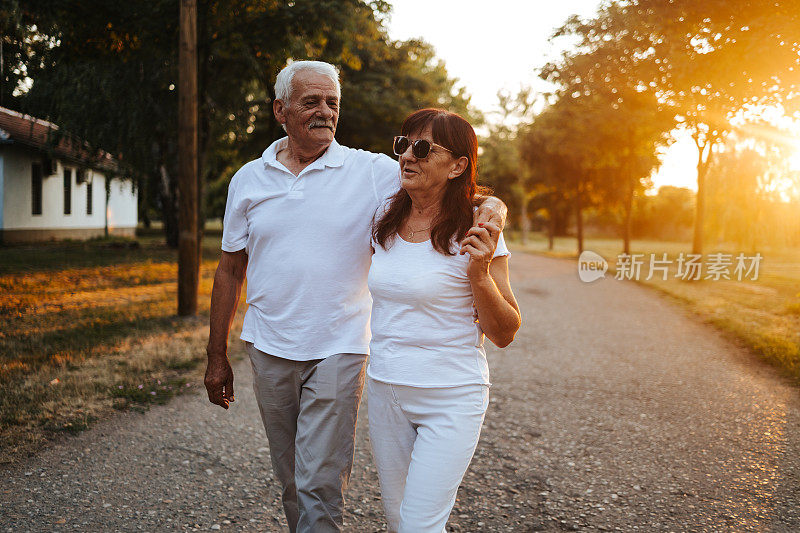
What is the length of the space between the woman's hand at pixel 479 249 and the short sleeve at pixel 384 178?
662 millimetres

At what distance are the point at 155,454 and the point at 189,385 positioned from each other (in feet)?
6.12

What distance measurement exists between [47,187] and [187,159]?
20.0 m

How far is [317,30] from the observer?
38.9 feet

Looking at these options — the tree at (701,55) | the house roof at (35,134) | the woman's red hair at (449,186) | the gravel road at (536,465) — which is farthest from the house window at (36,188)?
the woman's red hair at (449,186)

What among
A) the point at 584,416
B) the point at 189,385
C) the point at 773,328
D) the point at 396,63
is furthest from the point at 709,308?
the point at 396,63

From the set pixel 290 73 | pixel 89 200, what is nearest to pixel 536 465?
pixel 290 73

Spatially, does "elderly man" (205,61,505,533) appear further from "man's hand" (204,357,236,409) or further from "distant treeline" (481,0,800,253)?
"distant treeline" (481,0,800,253)

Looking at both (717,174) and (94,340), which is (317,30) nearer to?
(94,340)

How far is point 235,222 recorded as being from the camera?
2930 mm

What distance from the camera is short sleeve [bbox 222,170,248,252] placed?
2.91m

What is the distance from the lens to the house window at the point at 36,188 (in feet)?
81.8

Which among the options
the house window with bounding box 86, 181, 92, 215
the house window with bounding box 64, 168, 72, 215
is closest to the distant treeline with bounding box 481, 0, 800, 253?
the house window with bounding box 64, 168, 72, 215

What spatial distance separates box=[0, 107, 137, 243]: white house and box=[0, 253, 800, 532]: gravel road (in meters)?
13.2

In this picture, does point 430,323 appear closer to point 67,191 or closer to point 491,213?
point 491,213
